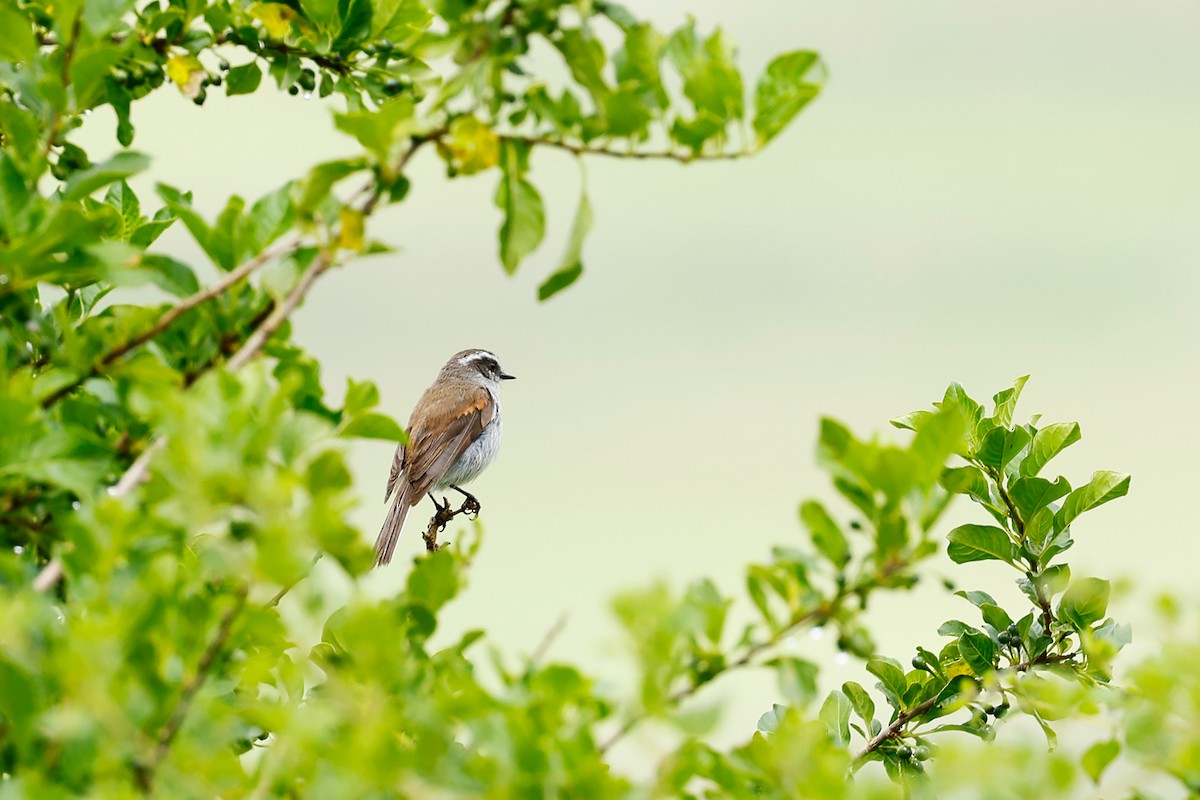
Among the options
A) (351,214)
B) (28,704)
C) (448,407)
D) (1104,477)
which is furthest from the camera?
(448,407)

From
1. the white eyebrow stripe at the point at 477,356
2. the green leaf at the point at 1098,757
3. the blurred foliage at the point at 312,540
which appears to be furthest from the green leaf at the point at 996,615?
the white eyebrow stripe at the point at 477,356

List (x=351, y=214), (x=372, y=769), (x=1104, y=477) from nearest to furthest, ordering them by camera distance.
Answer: (x=372, y=769) < (x=351, y=214) < (x=1104, y=477)

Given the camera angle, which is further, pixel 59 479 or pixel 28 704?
pixel 59 479

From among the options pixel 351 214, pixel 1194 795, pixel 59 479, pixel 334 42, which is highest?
pixel 334 42

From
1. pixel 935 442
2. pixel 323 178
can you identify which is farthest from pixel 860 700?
pixel 323 178

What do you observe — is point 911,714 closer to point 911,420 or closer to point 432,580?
point 911,420

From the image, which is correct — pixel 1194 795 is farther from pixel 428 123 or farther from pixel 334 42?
pixel 334 42

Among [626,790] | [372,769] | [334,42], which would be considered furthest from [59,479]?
[334,42]

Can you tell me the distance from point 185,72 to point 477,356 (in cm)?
766

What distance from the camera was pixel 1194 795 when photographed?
2139 millimetres

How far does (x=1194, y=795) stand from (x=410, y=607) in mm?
1298

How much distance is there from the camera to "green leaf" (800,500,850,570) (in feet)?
6.91

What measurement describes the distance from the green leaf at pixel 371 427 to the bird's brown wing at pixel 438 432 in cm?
637

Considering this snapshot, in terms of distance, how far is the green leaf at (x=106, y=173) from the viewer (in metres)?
2.39
